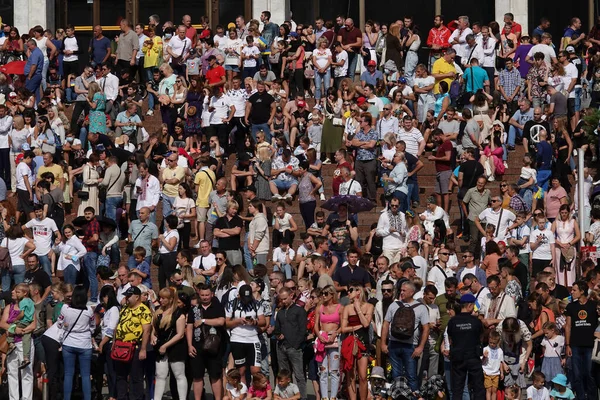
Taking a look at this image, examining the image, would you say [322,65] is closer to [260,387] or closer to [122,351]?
[122,351]

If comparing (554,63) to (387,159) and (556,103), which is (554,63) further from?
(387,159)

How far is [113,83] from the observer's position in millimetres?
30781

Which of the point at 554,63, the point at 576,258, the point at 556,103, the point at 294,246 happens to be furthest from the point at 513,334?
the point at 554,63

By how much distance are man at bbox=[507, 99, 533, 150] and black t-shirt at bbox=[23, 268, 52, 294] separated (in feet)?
32.1

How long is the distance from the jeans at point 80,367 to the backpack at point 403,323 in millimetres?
4174

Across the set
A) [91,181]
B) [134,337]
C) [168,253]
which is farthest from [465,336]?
[91,181]

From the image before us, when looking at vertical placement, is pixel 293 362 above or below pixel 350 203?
below

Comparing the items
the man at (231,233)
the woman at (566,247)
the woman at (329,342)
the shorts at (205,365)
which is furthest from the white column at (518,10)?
the shorts at (205,365)

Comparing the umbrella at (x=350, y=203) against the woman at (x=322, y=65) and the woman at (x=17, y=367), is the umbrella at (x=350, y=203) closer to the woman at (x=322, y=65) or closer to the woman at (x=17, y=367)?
the woman at (x=17, y=367)

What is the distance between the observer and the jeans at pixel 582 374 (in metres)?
21.2

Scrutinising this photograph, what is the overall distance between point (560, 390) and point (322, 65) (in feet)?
41.3

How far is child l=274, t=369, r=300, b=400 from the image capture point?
20.2 m

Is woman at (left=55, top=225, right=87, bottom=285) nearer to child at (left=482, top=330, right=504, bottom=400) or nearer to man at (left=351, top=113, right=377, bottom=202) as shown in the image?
man at (left=351, top=113, right=377, bottom=202)

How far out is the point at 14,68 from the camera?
109ft
